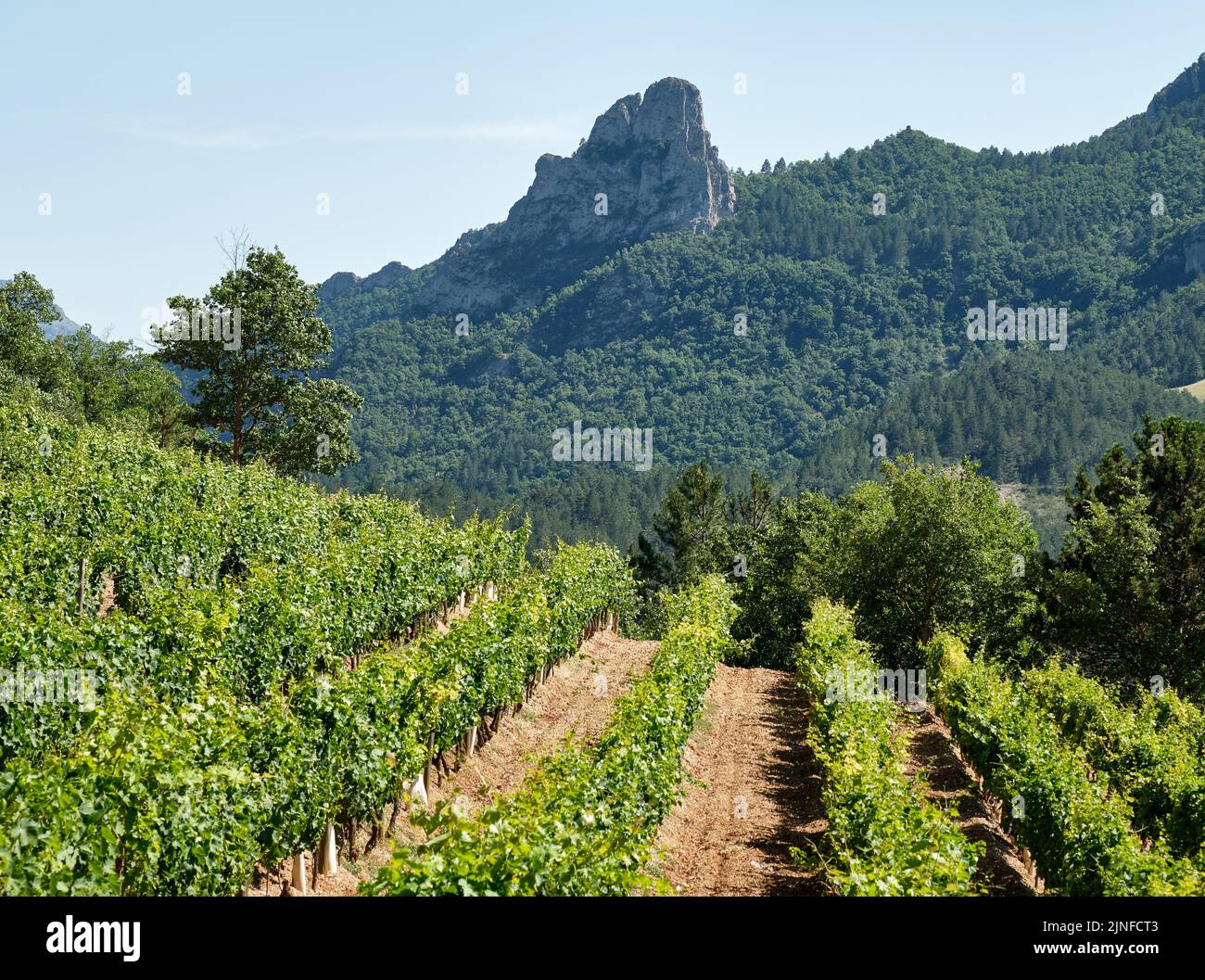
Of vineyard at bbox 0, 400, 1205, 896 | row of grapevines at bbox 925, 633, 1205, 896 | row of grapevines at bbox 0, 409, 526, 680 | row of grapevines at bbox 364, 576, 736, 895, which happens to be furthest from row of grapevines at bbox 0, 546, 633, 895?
row of grapevines at bbox 925, 633, 1205, 896

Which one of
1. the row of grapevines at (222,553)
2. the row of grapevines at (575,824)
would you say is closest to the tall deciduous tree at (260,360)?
the row of grapevines at (222,553)

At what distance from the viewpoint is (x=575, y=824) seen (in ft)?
31.0

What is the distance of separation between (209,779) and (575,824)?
3.07m

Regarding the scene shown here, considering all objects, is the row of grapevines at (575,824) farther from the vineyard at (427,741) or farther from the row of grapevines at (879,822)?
the row of grapevines at (879,822)

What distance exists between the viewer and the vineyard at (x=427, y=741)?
8953 mm

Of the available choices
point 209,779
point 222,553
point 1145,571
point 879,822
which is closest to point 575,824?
point 209,779

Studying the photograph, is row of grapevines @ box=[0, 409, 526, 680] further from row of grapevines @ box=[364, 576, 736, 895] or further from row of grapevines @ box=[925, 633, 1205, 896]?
row of grapevines @ box=[925, 633, 1205, 896]

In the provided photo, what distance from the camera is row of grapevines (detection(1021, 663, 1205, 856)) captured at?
14.9 metres

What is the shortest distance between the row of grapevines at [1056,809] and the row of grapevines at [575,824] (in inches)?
180

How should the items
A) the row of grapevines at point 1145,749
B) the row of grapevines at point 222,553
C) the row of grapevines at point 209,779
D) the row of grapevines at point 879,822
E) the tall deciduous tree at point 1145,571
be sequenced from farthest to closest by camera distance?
the tall deciduous tree at point 1145,571, the row of grapevines at point 222,553, the row of grapevines at point 1145,749, the row of grapevines at point 879,822, the row of grapevines at point 209,779

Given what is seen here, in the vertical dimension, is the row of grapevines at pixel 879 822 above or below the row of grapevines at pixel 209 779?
below

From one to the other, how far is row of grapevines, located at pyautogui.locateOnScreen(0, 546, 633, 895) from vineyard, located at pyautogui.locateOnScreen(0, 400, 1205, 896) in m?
0.03

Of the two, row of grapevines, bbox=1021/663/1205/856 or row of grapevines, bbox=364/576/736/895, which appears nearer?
row of grapevines, bbox=364/576/736/895
